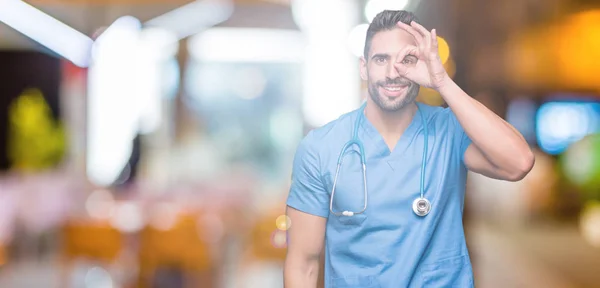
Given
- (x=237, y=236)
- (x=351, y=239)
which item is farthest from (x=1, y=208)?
(x=351, y=239)

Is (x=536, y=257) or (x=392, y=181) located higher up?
(x=392, y=181)

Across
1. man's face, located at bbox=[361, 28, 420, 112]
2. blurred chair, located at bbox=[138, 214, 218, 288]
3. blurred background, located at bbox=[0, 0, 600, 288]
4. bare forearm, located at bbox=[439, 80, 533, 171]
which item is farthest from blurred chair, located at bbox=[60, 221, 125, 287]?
bare forearm, located at bbox=[439, 80, 533, 171]

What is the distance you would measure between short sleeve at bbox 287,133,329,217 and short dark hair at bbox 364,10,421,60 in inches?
8.4

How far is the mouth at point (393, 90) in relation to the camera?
1.59 meters

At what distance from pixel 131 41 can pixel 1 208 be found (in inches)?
76.1

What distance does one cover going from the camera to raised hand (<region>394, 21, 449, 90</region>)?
1528 mm

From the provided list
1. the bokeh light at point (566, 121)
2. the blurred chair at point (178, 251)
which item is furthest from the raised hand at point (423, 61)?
the bokeh light at point (566, 121)

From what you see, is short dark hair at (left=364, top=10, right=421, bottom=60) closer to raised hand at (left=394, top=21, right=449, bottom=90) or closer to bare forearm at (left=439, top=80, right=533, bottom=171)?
raised hand at (left=394, top=21, right=449, bottom=90)

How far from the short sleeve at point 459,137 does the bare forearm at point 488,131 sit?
5 centimetres

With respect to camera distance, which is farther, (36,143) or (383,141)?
(36,143)

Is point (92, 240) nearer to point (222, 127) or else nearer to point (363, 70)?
point (363, 70)

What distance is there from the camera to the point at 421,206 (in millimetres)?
1582

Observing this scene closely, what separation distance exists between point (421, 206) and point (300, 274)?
26 cm

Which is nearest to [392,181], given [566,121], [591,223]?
[591,223]
